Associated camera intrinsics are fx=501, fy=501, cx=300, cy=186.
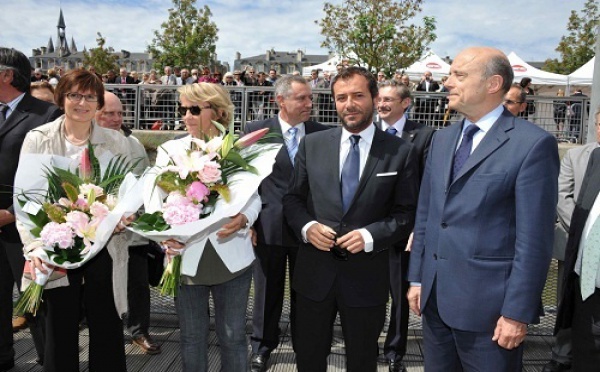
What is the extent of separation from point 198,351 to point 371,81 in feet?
6.57

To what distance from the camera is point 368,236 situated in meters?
2.88

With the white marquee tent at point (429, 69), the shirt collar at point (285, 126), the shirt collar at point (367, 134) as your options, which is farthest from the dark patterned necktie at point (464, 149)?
the white marquee tent at point (429, 69)

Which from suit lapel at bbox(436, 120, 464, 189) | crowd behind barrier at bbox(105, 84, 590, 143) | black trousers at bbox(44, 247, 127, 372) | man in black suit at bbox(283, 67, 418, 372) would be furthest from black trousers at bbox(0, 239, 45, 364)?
crowd behind barrier at bbox(105, 84, 590, 143)

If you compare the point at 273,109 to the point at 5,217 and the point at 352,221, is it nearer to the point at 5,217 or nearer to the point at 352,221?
the point at 5,217

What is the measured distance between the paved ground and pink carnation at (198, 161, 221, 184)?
2238 millimetres

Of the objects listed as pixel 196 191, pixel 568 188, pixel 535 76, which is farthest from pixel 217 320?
pixel 535 76

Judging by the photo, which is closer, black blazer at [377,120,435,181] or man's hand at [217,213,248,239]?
man's hand at [217,213,248,239]

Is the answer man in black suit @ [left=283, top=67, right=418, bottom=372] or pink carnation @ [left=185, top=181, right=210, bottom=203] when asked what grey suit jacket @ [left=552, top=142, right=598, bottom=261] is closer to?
man in black suit @ [left=283, top=67, right=418, bottom=372]

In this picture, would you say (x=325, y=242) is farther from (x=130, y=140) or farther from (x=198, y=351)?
(x=130, y=140)

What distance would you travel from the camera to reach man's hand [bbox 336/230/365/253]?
9.37 ft

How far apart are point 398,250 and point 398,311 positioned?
51cm

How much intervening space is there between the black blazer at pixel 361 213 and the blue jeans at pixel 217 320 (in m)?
0.40

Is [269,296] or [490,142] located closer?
[490,142]

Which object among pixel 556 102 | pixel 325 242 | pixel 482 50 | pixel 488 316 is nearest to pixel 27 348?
pixel 325 242
